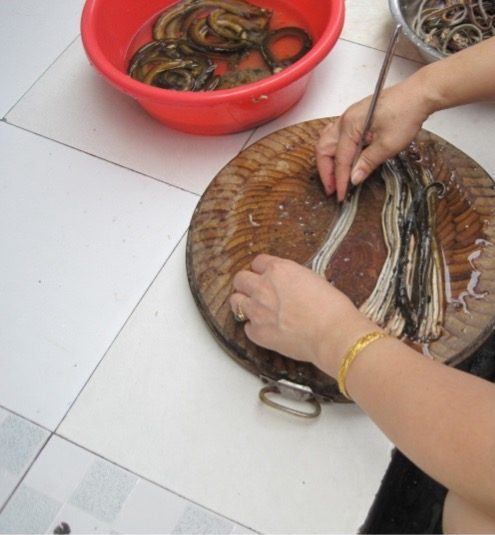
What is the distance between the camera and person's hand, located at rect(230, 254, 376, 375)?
601mm

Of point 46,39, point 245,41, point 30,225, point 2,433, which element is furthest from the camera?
point 46,39

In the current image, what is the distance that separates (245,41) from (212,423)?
695mm

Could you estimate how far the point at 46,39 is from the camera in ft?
3.88

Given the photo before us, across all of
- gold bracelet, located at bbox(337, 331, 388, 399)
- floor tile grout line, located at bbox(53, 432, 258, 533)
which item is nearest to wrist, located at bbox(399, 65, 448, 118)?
gold bracelet, located at bbox(337, 331, 388, 399)

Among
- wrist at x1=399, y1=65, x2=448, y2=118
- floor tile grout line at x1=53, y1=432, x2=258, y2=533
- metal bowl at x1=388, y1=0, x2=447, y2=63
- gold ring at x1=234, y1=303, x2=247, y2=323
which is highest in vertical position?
wrist at x1=399, y1=65, x2=448, y2=118

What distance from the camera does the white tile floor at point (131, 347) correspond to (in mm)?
707

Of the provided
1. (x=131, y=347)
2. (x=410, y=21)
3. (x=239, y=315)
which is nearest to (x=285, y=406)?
(x=239, y=315)

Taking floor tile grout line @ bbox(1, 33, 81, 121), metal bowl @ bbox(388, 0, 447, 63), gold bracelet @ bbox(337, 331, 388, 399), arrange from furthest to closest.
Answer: floor tile grout line @ bbox(1, 33, 81, 121) → metal bowl @ bbox(388, 0, 447, 63) → gold bracelet @ bbox(337, 331, 388, 399)

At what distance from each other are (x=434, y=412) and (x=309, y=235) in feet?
1.20

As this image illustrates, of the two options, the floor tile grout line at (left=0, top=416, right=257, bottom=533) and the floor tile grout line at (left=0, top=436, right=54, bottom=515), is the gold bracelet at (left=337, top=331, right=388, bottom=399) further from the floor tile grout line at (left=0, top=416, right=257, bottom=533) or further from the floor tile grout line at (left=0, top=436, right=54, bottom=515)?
the floor tile grout line at (left=0, top=436, right=54, bottom=515)

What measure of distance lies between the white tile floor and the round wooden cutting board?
0.07m

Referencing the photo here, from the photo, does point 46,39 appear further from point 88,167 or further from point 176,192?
point 176,192

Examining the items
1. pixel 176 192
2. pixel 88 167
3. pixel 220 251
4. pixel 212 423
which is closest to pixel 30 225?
pixel 88 167

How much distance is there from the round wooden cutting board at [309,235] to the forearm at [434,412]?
15cm
